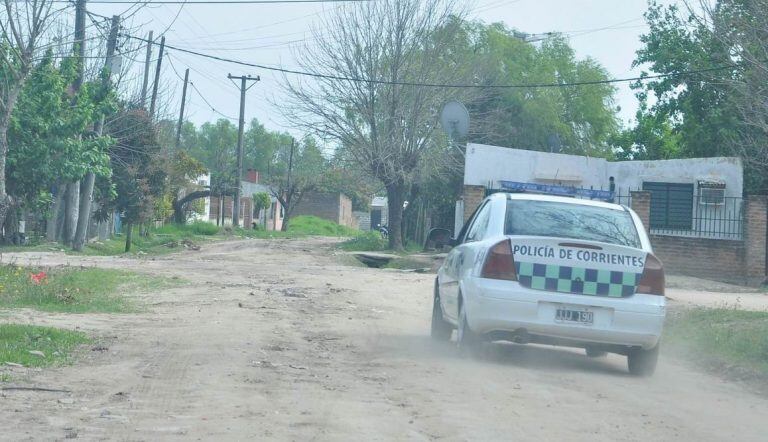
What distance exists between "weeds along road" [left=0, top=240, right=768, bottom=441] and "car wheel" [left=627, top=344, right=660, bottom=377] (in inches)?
5.5

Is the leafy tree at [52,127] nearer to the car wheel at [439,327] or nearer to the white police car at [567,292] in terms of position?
the car wheel at [439,327]

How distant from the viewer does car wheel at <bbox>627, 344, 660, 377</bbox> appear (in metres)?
9.35

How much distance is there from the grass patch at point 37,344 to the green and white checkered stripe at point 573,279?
4.12 m

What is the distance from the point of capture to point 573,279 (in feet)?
29.7

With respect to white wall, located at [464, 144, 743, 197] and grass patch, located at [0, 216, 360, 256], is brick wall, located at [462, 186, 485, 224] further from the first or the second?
grass patch, located at [0, 216, 360, 256]

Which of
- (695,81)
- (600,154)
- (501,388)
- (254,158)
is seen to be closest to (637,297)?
(501,388)

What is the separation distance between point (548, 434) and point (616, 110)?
44370 mm

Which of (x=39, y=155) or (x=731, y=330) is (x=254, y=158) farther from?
(x=731, y=330)

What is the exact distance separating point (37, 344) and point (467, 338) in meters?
4.01

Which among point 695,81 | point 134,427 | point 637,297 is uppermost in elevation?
point 695,81

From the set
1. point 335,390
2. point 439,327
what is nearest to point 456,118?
point 439,327

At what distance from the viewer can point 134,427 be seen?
614 centimetres

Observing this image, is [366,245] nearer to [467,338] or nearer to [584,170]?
[584,170]

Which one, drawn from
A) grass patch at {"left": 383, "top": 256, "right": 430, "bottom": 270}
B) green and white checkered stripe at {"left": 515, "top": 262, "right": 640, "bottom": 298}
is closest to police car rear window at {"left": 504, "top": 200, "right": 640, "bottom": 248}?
green and white checkered stripe at {"left": 515, "top": 262, "right": 640, "bottom": 298}
